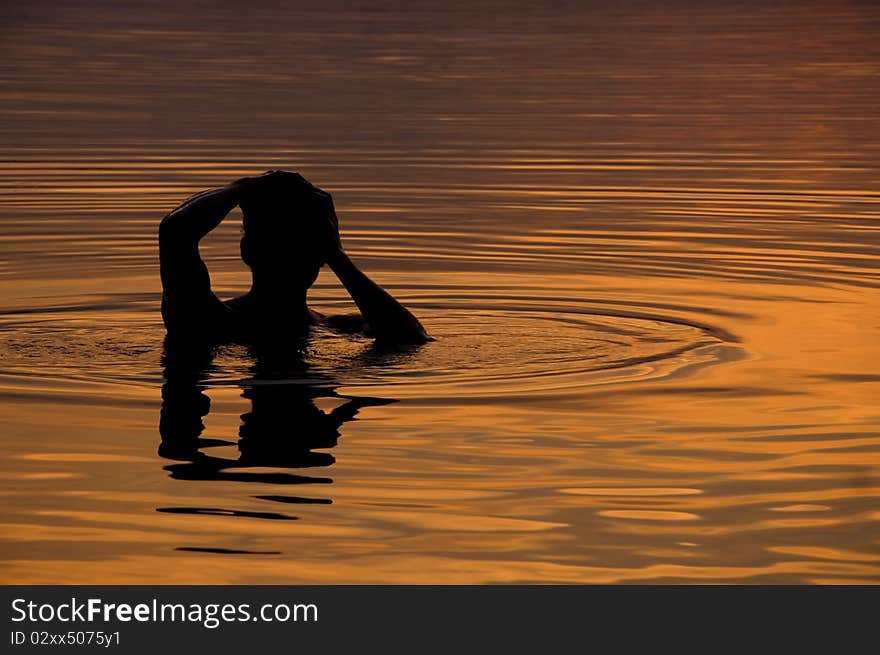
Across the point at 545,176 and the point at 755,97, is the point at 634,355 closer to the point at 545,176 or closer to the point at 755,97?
the point at 545,176

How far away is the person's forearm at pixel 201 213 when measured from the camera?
11477 mm

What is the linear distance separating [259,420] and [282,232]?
1181 millimetres

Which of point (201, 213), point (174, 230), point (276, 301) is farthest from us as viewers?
point (276, 301)

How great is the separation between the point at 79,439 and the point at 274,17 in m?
65.5

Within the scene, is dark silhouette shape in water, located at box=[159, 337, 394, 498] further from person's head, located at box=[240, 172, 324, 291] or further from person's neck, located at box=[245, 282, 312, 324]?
person's head, located at box=[240, 172, 324, 291]

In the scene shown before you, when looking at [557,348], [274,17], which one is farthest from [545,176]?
[274,17]

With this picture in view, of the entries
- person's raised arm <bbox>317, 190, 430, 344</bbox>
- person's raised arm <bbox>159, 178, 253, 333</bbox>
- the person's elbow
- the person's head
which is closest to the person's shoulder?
person's raised arm <bbox>317, 190, 430, 344</bbox>

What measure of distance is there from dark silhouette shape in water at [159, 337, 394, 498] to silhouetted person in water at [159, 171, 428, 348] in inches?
9.1

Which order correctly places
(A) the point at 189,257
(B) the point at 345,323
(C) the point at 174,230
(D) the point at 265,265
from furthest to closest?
(B) the point at 345,323
(D) the point at 265,265
(A) the point at 189,257
(C) the point at 174,230

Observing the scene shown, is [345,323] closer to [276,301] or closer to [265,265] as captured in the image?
[276,301]

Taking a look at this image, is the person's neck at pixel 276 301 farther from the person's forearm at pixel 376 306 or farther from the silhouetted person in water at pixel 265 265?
the person's forearm at pixel 376 306

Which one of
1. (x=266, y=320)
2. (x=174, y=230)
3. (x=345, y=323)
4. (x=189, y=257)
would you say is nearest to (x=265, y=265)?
(x=266, y=320)

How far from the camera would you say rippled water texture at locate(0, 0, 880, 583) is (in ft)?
30.0

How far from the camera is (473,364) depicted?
12938 millimetres
